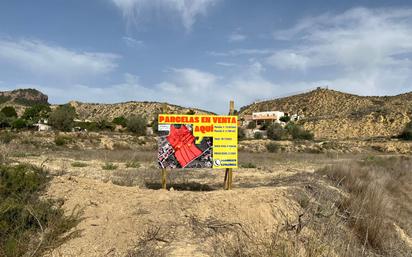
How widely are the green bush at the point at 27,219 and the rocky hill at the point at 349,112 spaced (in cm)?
7060

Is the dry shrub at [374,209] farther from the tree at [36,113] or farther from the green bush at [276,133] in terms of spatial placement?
the tree at [36,113]

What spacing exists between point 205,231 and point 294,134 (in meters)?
61.5

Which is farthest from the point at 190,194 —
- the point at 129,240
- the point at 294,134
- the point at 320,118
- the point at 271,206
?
the point at 320,118

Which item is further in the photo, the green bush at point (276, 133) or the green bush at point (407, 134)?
the green bush at point (276, 133)

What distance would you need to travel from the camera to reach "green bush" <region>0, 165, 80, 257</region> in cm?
578

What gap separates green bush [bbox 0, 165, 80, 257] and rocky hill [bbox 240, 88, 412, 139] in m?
70.6

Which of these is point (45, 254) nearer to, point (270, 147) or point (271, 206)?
point (271, 206)

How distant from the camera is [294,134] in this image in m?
65.9

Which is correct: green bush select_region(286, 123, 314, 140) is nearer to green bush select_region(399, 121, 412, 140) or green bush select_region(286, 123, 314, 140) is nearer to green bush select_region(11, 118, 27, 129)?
green bush select_region(399, 121, 412, 140)

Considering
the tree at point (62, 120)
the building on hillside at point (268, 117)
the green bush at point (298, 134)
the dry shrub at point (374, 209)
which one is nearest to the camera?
the dry shrub at point (374, 209)

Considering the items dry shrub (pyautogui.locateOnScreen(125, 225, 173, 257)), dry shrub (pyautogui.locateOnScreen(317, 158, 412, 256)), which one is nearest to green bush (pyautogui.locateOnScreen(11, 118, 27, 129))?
dry shrub (pyautogui.locateOnScreen(317, 158, 412, 256))

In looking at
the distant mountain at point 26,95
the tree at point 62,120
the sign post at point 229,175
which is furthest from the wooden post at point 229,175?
the distant mountain at point 26,95

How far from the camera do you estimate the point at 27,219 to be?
250 inches

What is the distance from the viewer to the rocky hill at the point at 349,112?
72.4 metres
